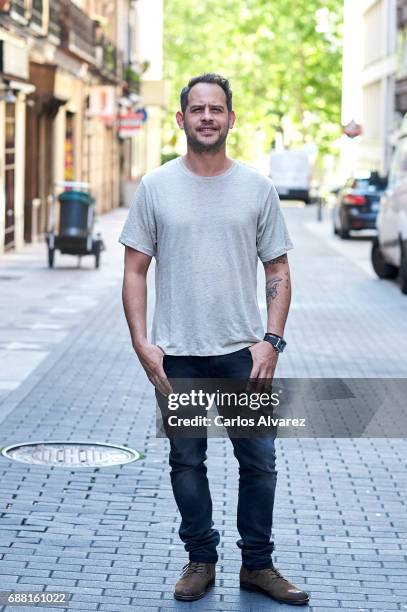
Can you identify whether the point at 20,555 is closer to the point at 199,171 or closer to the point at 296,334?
the point at 199,171

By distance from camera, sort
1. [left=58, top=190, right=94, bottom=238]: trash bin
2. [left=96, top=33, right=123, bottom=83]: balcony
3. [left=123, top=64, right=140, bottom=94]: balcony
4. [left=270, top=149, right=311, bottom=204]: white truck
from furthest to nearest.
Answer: [left=270, top=149, right=311, bottom=204]: white truck, [left=123, top=64, right=140, bottom=94]: balcony, [left=96, top=33, right=123, bottom=83]: balcony, [left=58, top=190, right=94, bottom=238]: trash bin

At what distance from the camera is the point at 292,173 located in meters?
65.7

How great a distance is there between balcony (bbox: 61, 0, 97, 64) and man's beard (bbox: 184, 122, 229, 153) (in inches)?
1161

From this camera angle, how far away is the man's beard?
5.48m

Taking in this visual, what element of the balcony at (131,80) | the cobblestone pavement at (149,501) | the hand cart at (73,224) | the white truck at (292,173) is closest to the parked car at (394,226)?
the hand cart at (73,224)

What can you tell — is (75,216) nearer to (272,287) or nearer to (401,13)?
(272,287)

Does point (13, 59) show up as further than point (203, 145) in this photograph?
Yes

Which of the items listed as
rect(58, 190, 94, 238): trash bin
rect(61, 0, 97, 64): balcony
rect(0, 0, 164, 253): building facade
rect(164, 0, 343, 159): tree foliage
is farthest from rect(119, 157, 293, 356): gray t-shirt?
rect(164, 0, 343, 159): tree foliage

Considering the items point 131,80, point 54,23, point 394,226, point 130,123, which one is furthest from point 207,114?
point 131,80

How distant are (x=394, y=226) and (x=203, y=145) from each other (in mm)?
15923

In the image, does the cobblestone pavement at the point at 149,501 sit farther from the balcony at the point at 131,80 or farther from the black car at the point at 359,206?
the balcony at the point at 131,80

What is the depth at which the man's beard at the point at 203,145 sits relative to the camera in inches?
216

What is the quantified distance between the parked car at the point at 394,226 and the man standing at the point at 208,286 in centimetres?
1446

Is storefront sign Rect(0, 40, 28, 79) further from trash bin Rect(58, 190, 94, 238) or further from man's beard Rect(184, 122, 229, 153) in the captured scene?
man's beard Rect(184, 122, 229, 153)
